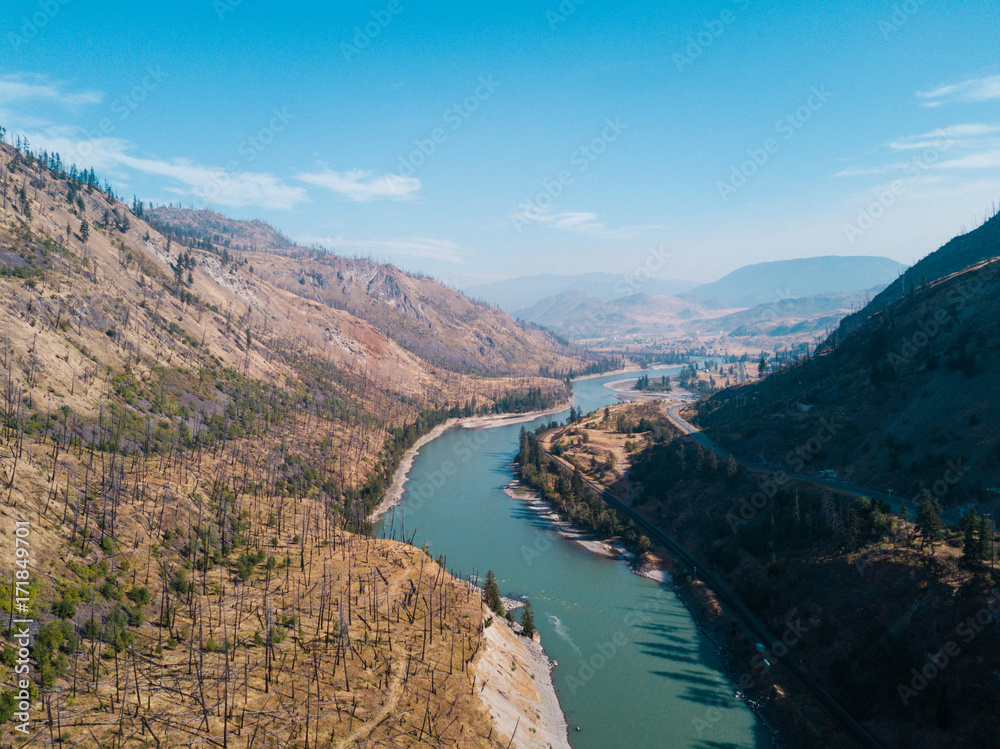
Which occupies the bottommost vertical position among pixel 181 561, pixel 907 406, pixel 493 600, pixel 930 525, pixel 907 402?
pixel 493 600

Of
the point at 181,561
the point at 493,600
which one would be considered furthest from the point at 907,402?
the point at 181,561

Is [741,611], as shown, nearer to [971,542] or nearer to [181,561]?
[971,542]

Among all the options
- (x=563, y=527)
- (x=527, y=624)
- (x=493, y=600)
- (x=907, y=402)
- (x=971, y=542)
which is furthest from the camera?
(x=563, y=527)

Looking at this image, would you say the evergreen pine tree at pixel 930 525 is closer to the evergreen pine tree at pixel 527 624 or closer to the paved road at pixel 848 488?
the paved road at pixel 848 488

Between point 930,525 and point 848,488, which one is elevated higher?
point 930,525

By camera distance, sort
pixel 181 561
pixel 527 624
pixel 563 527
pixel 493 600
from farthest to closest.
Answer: pixel 563 527
pixel 493 600
pixel 527 624
pixel 181 561
